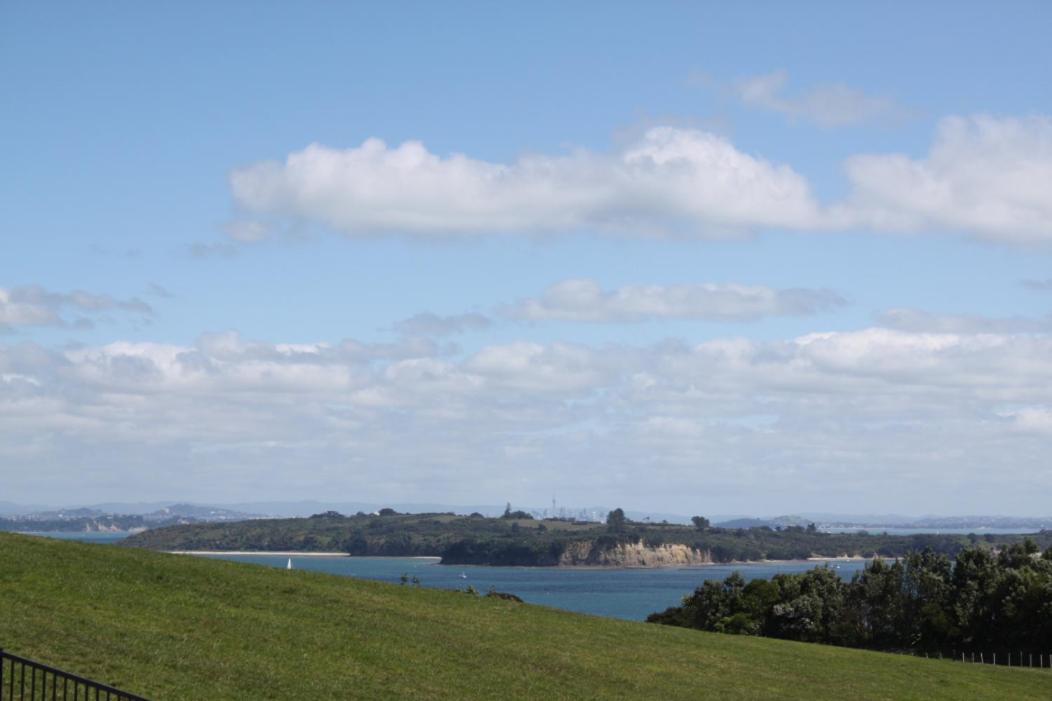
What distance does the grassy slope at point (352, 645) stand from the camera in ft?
93.2

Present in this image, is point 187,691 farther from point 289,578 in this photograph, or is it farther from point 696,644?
point 696,644

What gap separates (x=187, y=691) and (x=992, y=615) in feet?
239

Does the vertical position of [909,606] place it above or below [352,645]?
below

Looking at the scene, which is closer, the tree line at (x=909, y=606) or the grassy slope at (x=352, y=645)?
the grassy slope at (x=352, y=645)

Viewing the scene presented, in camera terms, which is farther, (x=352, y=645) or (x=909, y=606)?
(x=909, y=606)

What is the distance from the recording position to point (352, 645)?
34719mm

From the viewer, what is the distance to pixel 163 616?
3341 centimetres

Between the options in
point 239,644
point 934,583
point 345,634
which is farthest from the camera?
point 934,583

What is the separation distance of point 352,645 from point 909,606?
72279 millimetres

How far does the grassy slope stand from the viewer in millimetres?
28406

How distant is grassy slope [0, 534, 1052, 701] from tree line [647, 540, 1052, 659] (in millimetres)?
30561

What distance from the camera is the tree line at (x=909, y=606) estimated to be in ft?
268

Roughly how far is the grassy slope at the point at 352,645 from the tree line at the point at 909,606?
100 ft

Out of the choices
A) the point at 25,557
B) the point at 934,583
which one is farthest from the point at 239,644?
the point at 934,583
